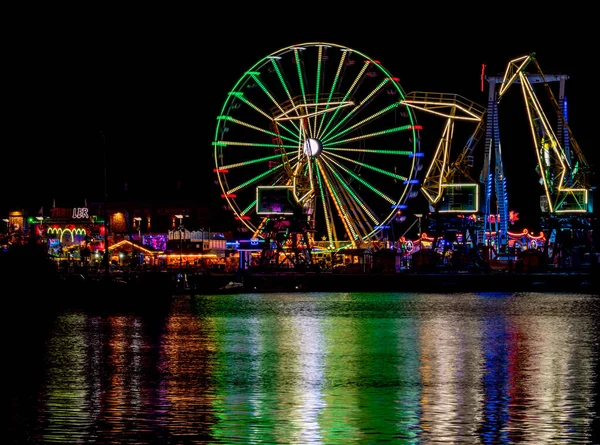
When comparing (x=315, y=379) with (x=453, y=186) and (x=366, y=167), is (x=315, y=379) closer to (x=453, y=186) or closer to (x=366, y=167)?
(x=366, y=167)

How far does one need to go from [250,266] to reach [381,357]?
6634cm

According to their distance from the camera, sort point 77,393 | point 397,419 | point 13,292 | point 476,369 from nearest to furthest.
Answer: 1. point 397,419
2. point 77,393
3. point 476,369
4. point 13,292

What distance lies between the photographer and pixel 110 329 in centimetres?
4731

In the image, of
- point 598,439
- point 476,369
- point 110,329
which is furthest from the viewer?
point 110,329

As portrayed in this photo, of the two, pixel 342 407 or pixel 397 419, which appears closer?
pixel 397 419

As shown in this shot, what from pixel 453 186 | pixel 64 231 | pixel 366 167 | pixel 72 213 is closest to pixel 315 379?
pixel 366 167

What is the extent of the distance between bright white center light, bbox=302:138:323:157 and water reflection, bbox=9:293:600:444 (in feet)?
93.0

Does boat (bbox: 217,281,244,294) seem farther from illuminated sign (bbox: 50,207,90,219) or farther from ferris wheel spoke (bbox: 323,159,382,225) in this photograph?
illuminated sign (bbox: 50,207,90,219)

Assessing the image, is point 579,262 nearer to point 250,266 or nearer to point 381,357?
point 250,266

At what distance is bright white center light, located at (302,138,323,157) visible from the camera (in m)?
82.2

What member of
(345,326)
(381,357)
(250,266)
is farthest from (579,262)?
(381,357)

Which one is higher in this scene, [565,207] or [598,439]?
[565,207]

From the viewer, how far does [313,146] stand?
270ft

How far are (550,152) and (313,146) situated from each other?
2321 centimetres
